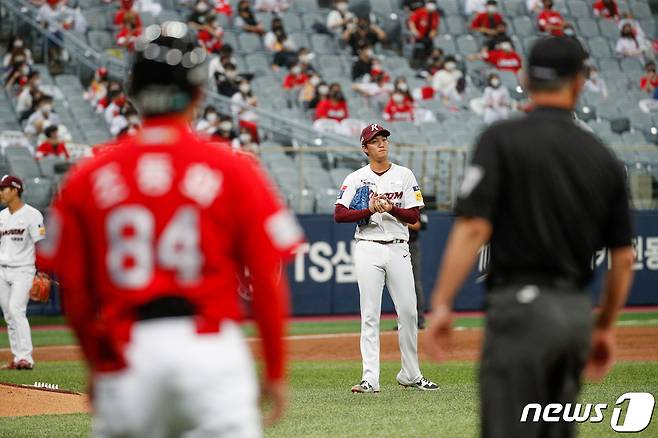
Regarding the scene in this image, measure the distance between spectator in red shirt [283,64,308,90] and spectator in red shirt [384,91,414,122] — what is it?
1.76 meters

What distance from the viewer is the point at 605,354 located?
4.65 meters

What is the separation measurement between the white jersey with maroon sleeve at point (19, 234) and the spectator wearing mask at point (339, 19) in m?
13.3

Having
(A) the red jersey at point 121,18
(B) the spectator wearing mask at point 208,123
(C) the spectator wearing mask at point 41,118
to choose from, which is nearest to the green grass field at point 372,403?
(C) the spectator wearing mask at point 41,118

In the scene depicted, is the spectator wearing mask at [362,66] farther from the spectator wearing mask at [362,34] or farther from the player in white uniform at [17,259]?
the player in white uniform at [17,259]

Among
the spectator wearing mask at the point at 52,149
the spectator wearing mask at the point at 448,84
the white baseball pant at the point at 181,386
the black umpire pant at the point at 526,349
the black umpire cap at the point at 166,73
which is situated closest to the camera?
the white baseball pant at the point at 181,386

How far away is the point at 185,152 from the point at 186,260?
0.35 meters

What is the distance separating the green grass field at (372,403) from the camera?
8516 mm

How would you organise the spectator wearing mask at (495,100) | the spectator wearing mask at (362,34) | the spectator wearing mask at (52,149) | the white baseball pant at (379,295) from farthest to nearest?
the spectator wearing mask at (362,34) < the spectator wearing mask at (495,100) < the spectator wearing mask at (52,149) < the white baseball pant at (379,295)

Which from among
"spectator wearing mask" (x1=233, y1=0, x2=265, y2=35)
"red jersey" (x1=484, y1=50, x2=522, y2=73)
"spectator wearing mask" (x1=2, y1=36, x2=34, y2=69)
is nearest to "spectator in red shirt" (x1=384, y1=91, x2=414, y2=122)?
"spectator wearing mask" (x1=233, y1=0, x2=265, y2=35)

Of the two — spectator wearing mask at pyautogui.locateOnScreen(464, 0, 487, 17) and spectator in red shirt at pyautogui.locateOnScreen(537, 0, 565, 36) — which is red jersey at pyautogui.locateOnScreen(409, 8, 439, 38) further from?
spectator in red shirt at pyautogui.locateOnScreen(537, 0, 565, 36)

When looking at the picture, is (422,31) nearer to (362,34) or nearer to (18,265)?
(362,34)

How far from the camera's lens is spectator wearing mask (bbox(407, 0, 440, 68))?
26.3 metres

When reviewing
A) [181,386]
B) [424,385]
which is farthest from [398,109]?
[181,386]

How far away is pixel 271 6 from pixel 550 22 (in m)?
6.78
